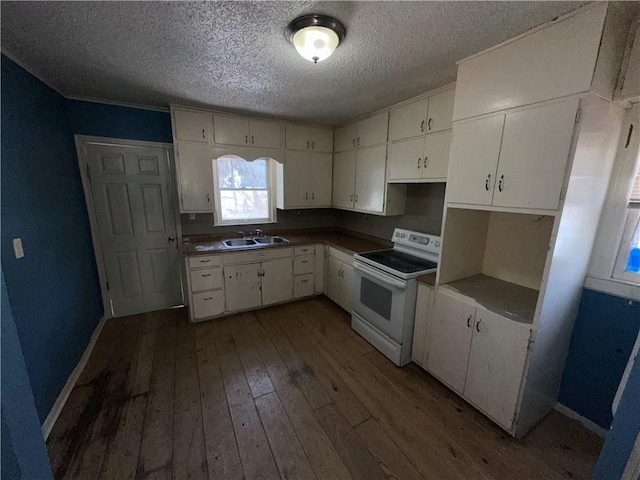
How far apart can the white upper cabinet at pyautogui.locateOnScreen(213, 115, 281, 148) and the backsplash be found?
3.42 feet

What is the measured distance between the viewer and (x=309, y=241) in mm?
3564

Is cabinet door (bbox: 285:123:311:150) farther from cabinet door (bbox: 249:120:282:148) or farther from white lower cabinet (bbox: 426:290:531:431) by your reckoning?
white lower cabinet (bbox: 426:290:531:431)

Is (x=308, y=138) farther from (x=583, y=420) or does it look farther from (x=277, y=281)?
(x=583, y=420)

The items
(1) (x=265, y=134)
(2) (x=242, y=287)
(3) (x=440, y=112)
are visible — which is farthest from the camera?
(1) (x=265, y=134)

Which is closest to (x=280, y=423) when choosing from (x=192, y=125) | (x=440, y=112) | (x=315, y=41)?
(x=315, y=41)

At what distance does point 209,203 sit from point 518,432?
356 centimetres

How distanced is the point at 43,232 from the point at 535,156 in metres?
3.43

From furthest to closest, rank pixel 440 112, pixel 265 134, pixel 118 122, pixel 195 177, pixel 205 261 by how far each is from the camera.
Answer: pixel 265 134 < pixel 195 177 < pixel 205 261 < pixel 118 122 < pixel 440 112

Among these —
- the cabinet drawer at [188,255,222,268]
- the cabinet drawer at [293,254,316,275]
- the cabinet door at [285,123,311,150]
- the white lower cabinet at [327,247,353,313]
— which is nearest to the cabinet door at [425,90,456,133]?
the white lower cabinet at [327,247,353,313]

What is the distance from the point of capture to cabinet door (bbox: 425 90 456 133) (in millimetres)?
2131

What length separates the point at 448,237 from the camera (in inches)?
81.0


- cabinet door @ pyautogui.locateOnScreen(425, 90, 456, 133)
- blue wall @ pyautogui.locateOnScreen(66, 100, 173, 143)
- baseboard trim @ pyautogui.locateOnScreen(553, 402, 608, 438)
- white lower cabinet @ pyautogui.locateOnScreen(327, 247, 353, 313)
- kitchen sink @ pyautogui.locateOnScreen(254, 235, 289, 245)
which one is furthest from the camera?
kitchen sink @ pyautogui.locateOnScreen(254, 235, 289, 245)

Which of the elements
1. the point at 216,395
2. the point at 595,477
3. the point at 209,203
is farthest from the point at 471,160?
the point at 209,203

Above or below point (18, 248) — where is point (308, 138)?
above
